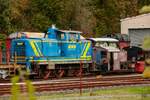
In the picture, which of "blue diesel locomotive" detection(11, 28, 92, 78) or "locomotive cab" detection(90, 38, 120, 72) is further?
"locomotive cab" detection(90, 38, 120, 72)

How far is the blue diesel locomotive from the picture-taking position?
27797mm

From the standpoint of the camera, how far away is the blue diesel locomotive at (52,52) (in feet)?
91.2

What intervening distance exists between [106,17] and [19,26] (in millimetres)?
17107

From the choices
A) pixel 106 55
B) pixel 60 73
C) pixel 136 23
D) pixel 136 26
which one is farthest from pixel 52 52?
pixel 136 23

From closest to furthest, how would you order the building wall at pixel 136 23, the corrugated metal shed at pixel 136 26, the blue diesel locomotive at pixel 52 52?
the blue diesel locomotive at pixel 52 52 → the corrugated metal shed at pixel 136 26 → the building wall at pixel 136 23

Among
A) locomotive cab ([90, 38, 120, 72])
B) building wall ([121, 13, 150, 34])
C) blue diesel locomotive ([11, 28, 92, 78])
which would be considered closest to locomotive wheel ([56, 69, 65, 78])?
blue diesel locomotive ([11, 28, 92, 78])

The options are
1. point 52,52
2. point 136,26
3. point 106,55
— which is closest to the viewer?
point 52,52

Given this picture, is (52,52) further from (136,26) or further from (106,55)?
(136,26)

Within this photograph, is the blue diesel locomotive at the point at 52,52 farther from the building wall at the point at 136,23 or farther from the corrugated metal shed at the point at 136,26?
the building wall at the point at 136,23

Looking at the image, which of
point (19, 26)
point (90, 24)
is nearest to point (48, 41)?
point (19, 26)

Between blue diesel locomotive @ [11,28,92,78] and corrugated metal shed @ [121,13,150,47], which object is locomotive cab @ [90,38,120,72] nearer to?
blue diesel locomotive @ [11,28,92,78]

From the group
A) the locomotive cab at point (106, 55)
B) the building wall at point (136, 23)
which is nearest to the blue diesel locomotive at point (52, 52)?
the locomotive cab at point (106, 55)

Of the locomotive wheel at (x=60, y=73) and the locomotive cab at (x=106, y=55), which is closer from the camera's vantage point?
the locomotive wheel at (x=60, y=73)

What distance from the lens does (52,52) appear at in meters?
28.7
